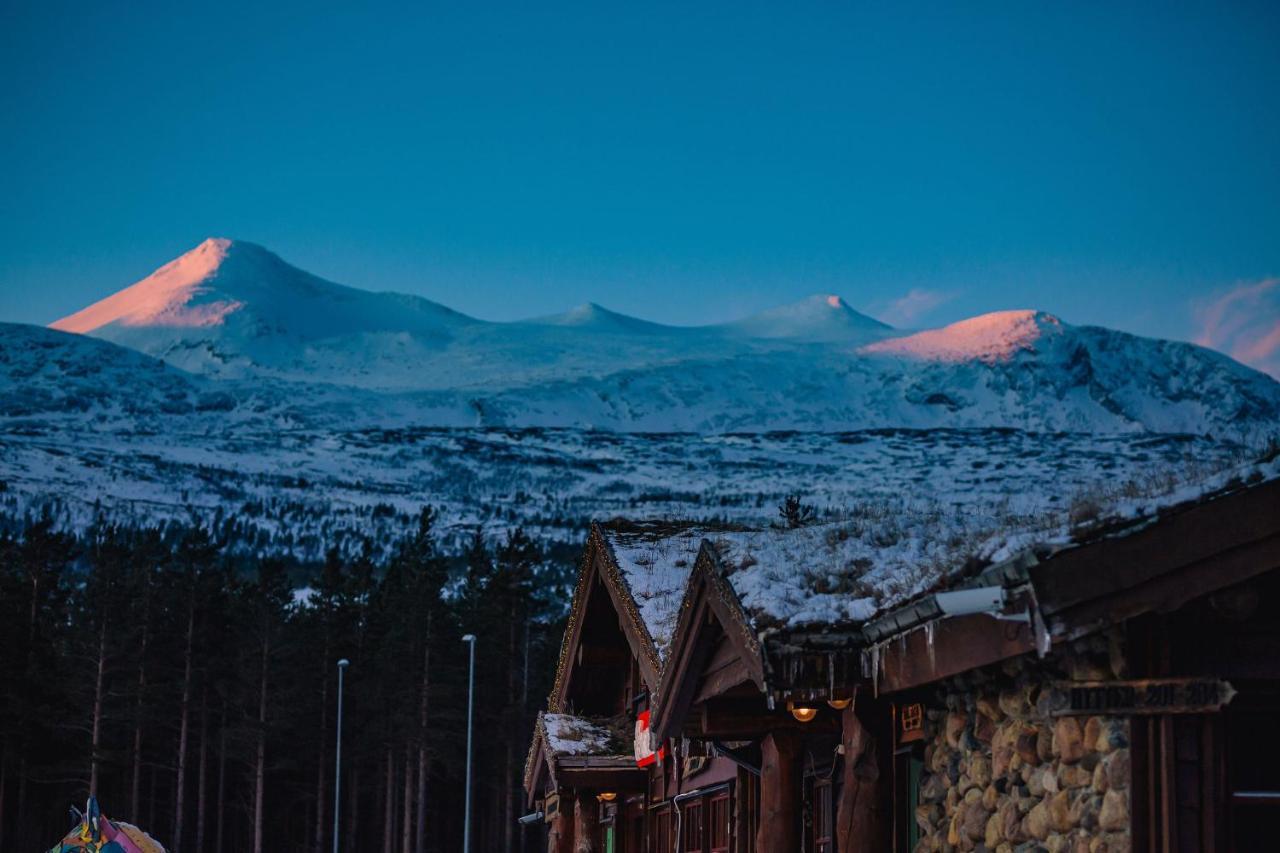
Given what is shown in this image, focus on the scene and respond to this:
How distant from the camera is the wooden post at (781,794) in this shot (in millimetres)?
12594

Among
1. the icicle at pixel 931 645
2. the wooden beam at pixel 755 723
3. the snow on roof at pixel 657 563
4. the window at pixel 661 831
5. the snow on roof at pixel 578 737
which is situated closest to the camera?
the icicle at pixel 931 645

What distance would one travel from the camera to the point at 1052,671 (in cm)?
879

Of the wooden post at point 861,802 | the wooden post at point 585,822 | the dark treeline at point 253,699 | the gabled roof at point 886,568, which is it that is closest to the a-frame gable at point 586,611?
the wooden post at point 585,822

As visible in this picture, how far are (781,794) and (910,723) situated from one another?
1.92 m

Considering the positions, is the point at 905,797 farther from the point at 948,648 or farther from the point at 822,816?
the point at 822,816

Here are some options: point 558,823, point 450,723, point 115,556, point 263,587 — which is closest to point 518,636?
point 450,723

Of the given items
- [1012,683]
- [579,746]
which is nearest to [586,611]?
[579,746]

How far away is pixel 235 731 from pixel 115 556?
16.2 metres

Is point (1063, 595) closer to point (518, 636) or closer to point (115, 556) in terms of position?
point (518, 636)

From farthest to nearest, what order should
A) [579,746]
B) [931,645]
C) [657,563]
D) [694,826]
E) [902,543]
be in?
[579,746]
[694,826]
[657,563]
[902,543]
[931,645]

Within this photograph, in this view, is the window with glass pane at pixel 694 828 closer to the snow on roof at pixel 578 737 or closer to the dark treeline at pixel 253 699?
the snow on roof at pixel 578 737

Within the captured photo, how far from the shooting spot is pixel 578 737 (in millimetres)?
23156

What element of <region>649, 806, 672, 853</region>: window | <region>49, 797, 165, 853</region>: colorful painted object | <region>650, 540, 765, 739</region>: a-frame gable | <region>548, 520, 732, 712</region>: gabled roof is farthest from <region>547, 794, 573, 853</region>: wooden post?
<region>650, 540, 765, 739</region>: a-frame gable

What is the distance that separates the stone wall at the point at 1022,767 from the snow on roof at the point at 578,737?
12.3 metres
